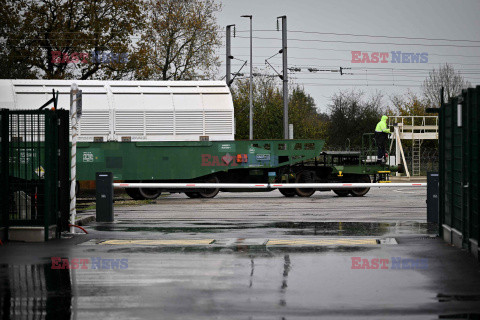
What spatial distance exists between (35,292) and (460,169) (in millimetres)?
6440

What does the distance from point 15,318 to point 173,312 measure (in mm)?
1450

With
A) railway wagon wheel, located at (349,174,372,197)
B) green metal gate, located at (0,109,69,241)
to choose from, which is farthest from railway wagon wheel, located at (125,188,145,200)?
green metal gate, located at (0,109,69,241)

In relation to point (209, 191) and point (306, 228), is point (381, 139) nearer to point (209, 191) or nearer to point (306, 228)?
point (209, 191)

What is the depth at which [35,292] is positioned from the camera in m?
8.57

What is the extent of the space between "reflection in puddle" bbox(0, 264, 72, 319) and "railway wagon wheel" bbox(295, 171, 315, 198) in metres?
18.7

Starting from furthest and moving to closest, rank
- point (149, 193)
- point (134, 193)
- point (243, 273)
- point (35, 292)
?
point (149, 193) → point (134, 193) → point (243, 273) → point (35, 292)

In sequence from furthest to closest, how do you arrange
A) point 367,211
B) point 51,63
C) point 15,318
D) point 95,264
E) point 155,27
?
point 155,27 → point 51,63 → point 367,211 → point 95,264 → point 15,318

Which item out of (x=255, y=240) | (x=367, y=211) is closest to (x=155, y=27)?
(x=367, y=211)

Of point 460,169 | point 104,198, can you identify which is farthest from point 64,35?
point 460,169

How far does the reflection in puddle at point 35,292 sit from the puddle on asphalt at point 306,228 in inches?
205

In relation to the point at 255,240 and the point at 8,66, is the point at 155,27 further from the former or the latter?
the point at 255,240

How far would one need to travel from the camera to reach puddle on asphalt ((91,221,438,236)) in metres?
14.7

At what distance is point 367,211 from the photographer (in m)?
20.7

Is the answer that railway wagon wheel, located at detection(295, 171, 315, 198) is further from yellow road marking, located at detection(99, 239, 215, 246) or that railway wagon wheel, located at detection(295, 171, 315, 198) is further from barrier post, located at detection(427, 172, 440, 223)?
yellow road marking, located at detection(99, 239, 215, 246)
